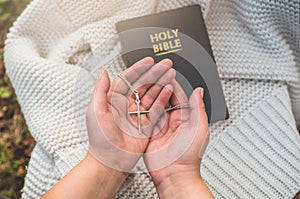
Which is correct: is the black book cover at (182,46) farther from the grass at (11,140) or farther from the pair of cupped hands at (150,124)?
the grass at (11,140)

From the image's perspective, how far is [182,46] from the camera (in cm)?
91

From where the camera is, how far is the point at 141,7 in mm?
944

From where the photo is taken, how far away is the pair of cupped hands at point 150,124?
0.79m

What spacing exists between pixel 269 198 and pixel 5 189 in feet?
2.56

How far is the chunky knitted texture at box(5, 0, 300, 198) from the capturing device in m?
0.89

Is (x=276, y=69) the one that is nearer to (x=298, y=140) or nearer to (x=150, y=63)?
(x=298, y=140)

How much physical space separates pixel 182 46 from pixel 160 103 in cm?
15

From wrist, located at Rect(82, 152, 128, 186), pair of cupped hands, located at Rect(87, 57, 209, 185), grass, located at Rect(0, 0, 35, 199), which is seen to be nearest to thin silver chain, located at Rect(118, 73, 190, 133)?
pair of cupped hands, located at Rect(87, 57, 209, 185)

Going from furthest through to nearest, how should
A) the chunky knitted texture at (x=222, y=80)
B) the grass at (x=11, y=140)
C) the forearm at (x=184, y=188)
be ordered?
the grass at (x=11, y=140)
the chunky knitted texture at (x=222, y=80)
the forearm at (x=184, y=188)

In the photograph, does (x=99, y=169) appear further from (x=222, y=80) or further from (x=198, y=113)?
(x=222, y=80)

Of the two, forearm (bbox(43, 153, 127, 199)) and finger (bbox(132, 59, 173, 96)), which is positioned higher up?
finger (bbox(132, 59, 173, 96))

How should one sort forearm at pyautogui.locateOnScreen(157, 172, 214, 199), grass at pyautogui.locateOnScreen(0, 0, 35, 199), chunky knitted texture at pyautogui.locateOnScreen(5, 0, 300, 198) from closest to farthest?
forearm at pyautogui.locateOnScreen(157, 172, 214, 199) → chunky knitted texture at pyautogui.locateOnScreen(5, 0, 300, 198) → grass at pyautogui.locateOnScreen(0, 0, 35, 199)

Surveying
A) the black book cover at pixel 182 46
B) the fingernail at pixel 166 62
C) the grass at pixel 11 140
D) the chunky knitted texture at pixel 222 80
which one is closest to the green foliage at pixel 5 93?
the grass at pixel 11 140

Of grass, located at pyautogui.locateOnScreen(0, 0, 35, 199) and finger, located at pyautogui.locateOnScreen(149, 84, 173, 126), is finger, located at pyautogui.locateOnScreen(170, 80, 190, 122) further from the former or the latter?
grass, located at pyautogui.locateOnScreen(0, 0, 35, 199)
